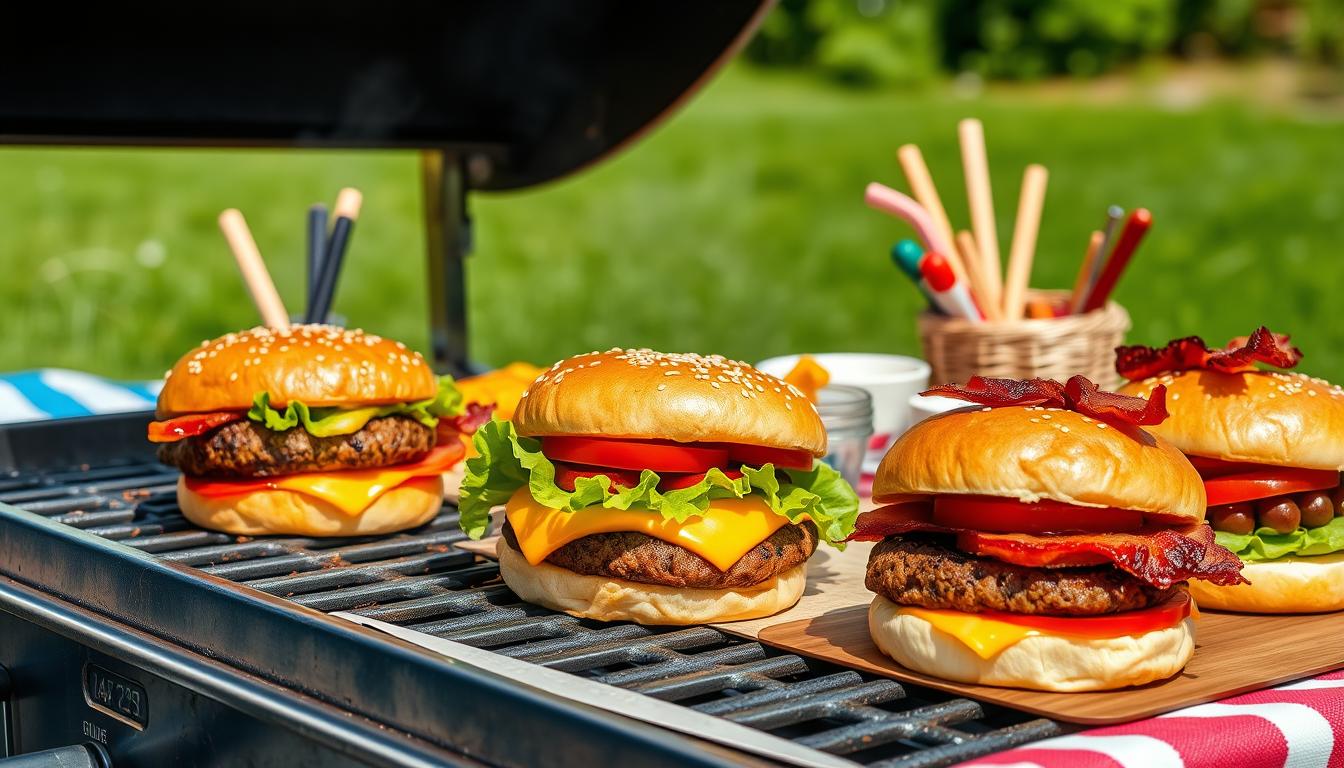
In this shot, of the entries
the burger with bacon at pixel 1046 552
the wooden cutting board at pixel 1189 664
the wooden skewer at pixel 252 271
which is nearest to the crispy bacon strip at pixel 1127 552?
the burger with bacon at pixel 1046 552

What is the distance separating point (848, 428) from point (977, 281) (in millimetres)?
797

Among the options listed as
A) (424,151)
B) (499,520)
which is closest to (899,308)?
(424,151)

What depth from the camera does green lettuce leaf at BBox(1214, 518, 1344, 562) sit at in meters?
2.62

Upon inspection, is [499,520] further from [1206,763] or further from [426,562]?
[1206,763]

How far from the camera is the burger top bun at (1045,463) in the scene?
221 centimetres

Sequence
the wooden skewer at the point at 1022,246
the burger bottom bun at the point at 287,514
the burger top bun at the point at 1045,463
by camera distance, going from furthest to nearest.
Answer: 1. the wooden skewer at the point at 1022,246
2. the burger bottom bun at the point at 287,514
3. the burger top bun at the point at 1045,463

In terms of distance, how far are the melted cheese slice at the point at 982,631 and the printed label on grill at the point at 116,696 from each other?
4.59 feet

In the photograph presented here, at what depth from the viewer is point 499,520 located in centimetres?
337

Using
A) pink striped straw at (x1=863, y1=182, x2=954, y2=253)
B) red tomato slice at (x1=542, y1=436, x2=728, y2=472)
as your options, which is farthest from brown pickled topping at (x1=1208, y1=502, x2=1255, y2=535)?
pink striped straw at (x1=863, y1=182, x2=954, y2=253)

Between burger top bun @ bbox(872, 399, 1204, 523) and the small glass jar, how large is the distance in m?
0.99

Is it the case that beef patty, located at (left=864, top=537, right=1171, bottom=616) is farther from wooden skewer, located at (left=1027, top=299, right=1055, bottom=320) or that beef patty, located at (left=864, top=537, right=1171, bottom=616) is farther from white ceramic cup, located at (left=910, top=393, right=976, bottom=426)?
wooden skewer, located at (left=1027, top=299, right=1055, bottom=320)

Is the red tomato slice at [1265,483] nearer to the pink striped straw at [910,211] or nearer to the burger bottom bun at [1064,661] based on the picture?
the burger bottom bun at [1064,661]

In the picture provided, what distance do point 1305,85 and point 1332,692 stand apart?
14.2 meters

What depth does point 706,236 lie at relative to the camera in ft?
41.1
